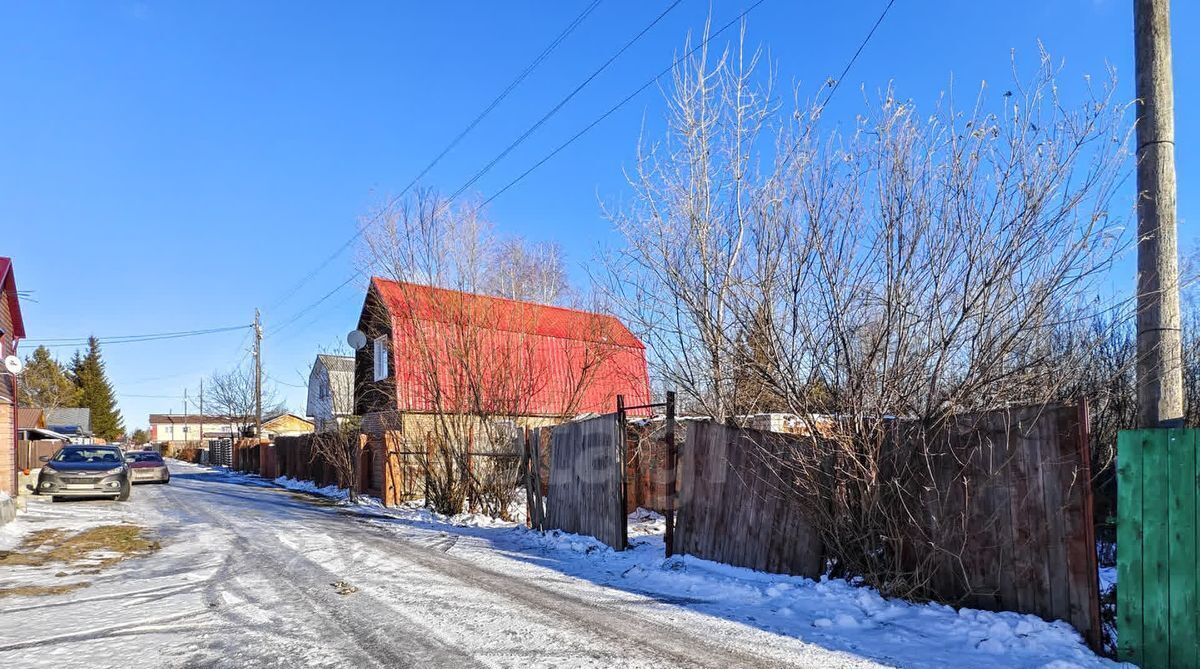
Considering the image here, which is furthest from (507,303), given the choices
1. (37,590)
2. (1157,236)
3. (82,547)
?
(1157,236)

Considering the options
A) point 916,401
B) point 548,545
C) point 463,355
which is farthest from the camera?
point 463,355

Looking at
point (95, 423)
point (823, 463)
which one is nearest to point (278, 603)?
point (823, 463)

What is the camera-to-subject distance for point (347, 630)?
231 inches

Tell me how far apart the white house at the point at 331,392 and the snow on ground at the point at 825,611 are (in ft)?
44.6

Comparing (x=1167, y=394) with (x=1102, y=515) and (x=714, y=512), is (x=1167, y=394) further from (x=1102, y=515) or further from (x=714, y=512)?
(x=714, y=512)

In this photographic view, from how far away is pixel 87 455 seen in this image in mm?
18906

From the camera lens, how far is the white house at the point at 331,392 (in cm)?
2331

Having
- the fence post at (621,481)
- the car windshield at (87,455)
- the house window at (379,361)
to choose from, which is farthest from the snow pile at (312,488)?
the fence post at (621,481)

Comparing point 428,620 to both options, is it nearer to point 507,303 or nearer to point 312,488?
point 507,303

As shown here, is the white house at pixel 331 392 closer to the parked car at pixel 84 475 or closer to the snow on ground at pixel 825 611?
the parked car at pixel 84 475

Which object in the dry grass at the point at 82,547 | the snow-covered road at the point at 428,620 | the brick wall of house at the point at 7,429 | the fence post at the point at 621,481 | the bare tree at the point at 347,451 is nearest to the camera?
the snow-covered road at the point at 428,620

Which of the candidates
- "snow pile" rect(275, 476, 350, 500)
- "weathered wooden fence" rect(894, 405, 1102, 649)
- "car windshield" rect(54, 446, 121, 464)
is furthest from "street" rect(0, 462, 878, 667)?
"snow pile" rect(275, 476, 350, 500)

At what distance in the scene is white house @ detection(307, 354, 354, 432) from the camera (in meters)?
23.3

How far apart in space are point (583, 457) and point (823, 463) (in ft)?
16.1
